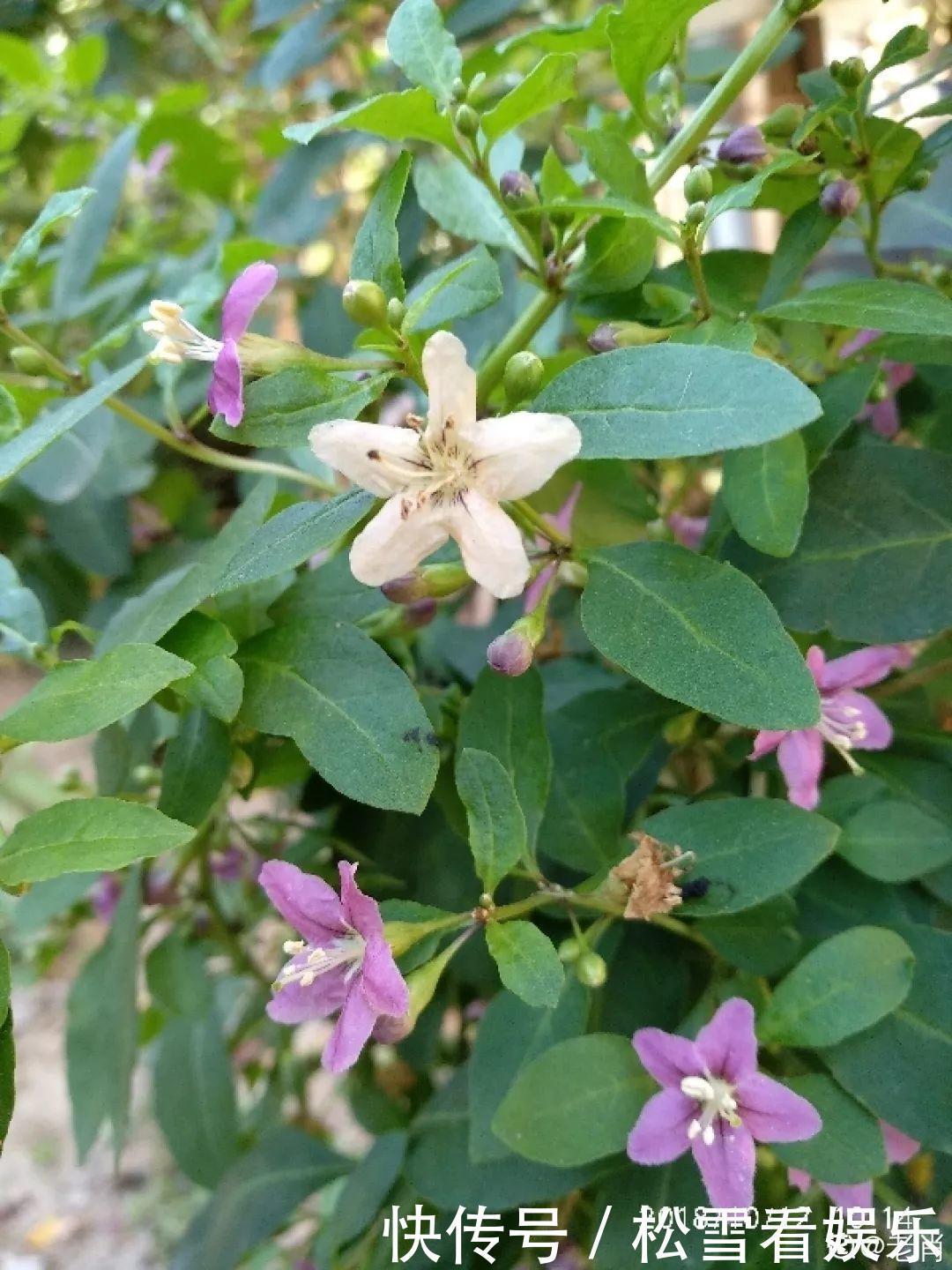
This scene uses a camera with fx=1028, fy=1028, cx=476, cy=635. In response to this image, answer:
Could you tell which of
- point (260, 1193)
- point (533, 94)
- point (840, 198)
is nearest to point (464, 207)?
point (533, 94)

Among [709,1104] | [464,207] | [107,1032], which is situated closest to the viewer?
[709,1104]

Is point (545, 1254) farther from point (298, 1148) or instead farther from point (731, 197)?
point (731, 197)

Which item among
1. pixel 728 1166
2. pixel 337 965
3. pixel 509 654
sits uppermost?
pixel 509 654

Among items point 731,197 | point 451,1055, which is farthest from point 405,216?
point 451,1055

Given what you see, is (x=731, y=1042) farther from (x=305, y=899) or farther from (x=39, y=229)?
(x=39, y=229)

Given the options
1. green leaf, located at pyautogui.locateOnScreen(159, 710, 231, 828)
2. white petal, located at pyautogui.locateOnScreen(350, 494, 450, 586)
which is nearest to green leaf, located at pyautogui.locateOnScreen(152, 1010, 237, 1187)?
green leaf, located at pyautogui.locateOnScreen(159, 710, 231, 828)

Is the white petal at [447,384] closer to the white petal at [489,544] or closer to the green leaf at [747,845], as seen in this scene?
the white petal at [489,544]

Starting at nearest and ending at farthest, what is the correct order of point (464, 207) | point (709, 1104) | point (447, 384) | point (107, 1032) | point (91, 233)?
point (447, 384), point (709, 1104), point (464, 207), point (107, 1032), point (91, 233)

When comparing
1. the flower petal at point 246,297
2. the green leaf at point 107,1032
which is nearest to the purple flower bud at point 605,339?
the flower petal at point 246,297
